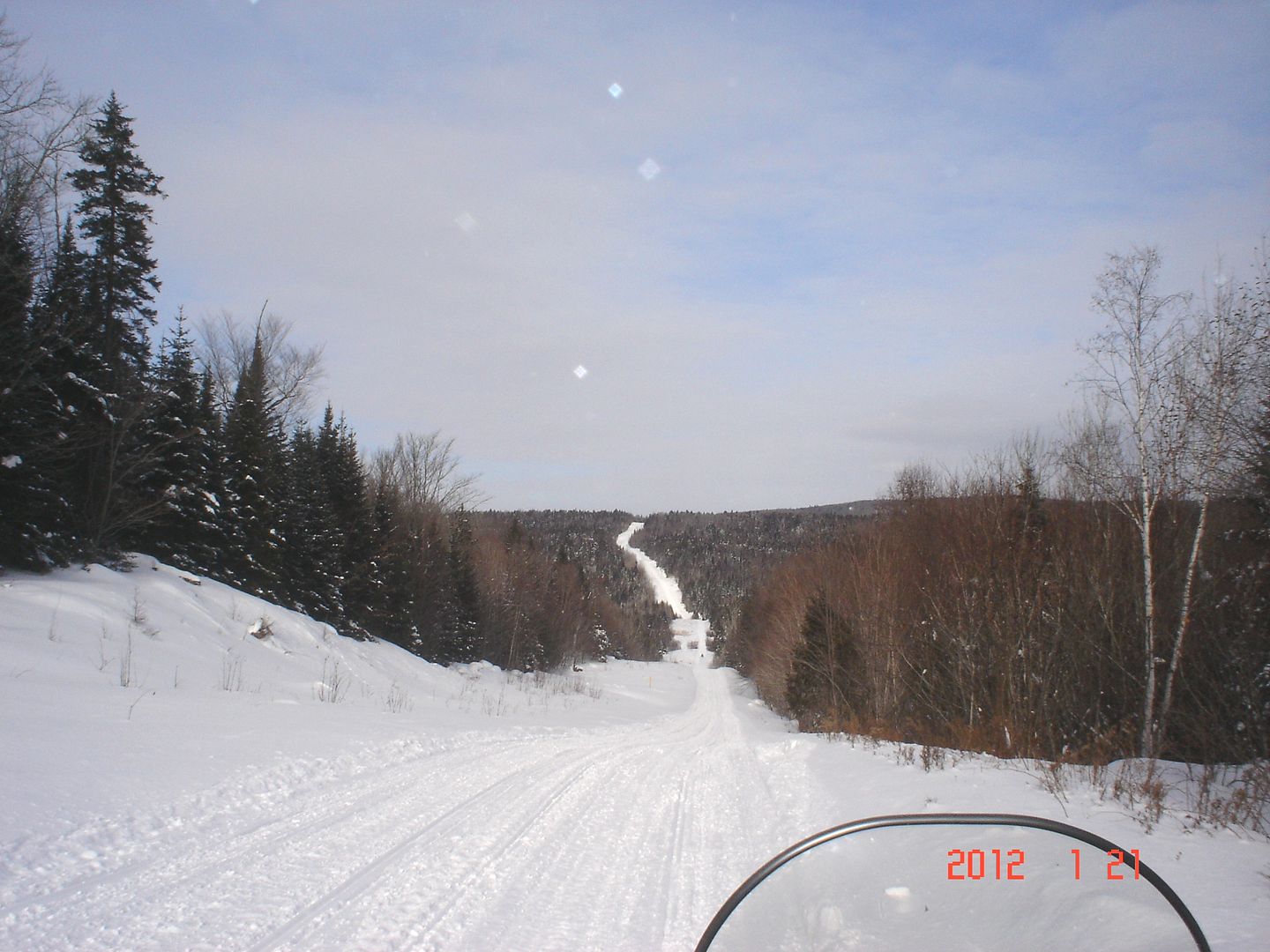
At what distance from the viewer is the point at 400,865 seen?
5.00 metres

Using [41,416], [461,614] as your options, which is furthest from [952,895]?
[461,614]

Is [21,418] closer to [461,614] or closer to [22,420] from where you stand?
[22,420]

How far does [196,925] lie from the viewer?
3805 mm

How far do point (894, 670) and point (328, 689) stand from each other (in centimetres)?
1528

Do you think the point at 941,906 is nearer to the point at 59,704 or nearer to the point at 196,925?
the point at 196,925

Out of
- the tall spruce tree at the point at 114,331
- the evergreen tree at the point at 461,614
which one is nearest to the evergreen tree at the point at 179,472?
the tall spruce tree at the point at 114,331

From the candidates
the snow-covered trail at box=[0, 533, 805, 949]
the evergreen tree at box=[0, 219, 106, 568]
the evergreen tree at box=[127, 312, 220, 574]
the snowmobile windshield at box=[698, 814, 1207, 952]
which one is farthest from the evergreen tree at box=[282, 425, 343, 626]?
the snowmobile windshield at box=[698, 814, 1207, 952]

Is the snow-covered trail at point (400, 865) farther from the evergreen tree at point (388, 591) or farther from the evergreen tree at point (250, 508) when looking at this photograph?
the evergreen tree at point (388, 591)

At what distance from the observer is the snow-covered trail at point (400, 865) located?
12.8 feet

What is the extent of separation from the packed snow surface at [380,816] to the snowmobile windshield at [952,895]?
0.05 metres

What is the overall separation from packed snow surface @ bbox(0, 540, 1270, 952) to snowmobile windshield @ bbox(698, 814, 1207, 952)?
46mm

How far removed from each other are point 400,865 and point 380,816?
1.27 meters

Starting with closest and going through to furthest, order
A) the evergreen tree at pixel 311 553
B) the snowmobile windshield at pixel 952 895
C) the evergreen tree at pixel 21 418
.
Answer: the snowmobile windshield at pixel 952 895 → the evergreen tree at pixel 21 418 → the evergreen tree at pixel 311 553

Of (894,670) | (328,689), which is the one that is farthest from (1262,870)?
(894,670)
